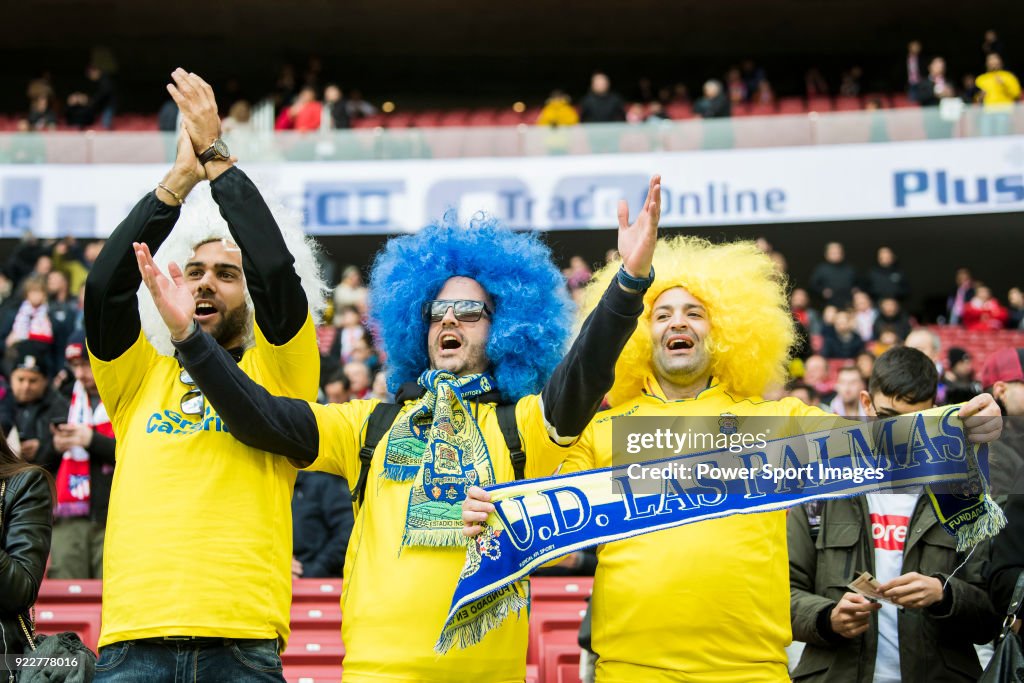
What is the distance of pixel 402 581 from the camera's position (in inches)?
127

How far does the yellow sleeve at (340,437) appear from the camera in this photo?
3426 millimetres

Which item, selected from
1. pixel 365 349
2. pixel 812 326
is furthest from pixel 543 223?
pixel 365 349

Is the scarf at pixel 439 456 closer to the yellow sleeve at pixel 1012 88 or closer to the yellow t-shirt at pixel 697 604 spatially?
the yellow t-shirt at pixel 697 604

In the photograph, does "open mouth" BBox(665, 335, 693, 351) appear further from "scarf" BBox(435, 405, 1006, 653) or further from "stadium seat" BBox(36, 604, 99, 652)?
"stadium seat" BBox(36, 604, 99, 652)

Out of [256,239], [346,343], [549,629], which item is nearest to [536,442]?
[256,239]

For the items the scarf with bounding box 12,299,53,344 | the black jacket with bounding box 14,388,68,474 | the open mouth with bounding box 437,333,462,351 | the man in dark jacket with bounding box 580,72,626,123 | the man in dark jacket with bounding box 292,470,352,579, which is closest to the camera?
the open mouth with bounding box 437,333,462,351

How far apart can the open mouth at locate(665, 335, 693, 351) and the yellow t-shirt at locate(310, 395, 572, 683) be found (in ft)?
2.09

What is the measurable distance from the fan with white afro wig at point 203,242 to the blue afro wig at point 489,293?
232 millimetres

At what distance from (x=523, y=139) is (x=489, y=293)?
41.3 feet

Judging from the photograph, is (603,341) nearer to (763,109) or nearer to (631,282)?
(631,282)

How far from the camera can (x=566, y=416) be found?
3.14 meters

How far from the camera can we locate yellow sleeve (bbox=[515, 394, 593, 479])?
11.0 feet

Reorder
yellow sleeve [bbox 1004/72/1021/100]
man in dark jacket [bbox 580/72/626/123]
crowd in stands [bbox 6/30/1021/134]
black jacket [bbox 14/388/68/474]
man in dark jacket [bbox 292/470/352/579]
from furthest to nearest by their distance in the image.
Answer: man in dark jacket [bbox 580/72/626/123] → crowd in stands [bbox 6/30/1021/134] → yellow sleeve [bbox 1004/72/1021/100] → black jacket [bbox 14/388/68/474] → man in dark jacket [bbox 292/470/352/579]

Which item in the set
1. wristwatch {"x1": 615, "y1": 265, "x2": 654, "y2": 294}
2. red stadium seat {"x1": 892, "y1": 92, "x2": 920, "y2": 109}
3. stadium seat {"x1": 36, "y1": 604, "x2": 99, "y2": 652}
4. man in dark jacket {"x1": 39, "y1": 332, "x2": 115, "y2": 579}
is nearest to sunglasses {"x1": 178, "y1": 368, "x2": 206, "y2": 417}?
wristwatch {"x1": 615, "y1": 265, "x2": 654, "y2": 294}
